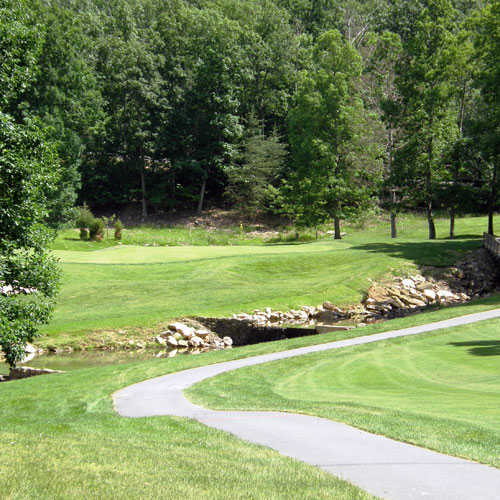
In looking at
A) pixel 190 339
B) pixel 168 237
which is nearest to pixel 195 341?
pixel 190 339

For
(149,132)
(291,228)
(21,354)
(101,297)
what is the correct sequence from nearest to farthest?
(21,354) < (101,297) < (291,228) < (149,132)

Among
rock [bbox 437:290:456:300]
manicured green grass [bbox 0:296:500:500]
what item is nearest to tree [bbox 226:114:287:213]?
rock [bbox 437:290:456:300]

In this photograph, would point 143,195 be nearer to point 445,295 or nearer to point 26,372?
point 445,295

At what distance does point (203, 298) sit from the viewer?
29.1 metres

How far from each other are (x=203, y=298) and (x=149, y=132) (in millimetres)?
42193

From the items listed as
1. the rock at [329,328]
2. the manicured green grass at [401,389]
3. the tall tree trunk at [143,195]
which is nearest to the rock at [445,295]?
the rock at [329,328]

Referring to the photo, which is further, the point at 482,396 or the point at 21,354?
the point at 21,354

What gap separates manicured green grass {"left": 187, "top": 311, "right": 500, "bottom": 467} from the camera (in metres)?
7.73

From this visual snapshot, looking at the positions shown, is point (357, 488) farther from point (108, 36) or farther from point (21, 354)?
point (108, 36)

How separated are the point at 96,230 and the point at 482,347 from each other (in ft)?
120

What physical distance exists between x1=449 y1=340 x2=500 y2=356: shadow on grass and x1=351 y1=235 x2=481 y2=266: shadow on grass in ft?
65.3

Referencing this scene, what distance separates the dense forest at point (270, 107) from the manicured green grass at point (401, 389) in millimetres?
23567

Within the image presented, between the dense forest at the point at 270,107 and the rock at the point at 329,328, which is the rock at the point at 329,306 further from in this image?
the dense forest at the point at 270,107

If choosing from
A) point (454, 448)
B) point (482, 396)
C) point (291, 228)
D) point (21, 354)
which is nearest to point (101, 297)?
point (21, 354)
